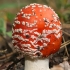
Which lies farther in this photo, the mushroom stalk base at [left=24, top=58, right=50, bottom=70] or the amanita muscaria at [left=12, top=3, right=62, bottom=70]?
the mushroom stalk base at [left=24, top=58, right=50, bottom=70]

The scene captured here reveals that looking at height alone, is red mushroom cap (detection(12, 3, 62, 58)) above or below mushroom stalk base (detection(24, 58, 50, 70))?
above

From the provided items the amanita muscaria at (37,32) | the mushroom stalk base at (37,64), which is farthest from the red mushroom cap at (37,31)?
the mushroom stalk base at (37,64)

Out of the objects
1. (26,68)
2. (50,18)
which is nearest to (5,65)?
(26,68)

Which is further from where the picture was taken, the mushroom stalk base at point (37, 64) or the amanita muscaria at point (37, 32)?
the mushroom stalk base at point (37, 64)

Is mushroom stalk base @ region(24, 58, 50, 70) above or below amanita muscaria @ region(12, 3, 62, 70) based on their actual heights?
below

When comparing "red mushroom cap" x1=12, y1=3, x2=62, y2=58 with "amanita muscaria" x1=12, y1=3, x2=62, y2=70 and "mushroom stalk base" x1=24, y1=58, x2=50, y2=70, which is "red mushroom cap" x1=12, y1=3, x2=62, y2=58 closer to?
"amanita muscaria" x1=12, y1=3, x2=62, y2=70

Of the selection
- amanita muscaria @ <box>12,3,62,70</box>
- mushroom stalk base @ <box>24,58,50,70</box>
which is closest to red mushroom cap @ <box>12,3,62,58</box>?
amanita muscaria @ <box>12,3,62,70</box>

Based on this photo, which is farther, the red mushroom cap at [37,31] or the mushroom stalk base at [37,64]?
the mushroom stalk base at [37,64]

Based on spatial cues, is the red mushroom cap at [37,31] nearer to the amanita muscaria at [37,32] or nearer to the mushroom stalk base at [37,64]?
the amanita muscaria at [37,32]

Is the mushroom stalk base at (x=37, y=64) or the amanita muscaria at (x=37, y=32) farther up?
the amanita muscaria at (x=37, y=32)

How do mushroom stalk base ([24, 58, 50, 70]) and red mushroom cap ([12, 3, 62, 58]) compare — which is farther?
mushroom stalk base ([24, 58, 50, 70])
